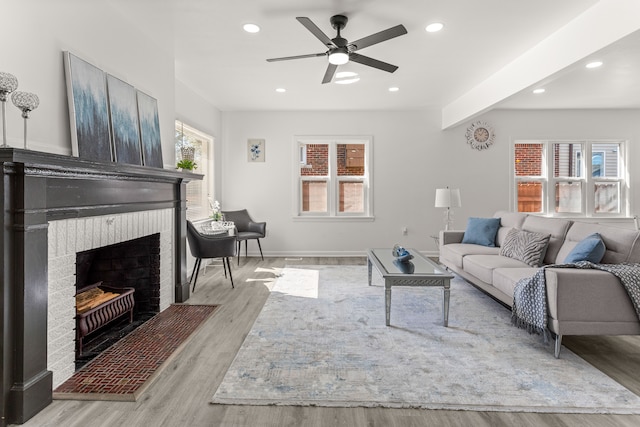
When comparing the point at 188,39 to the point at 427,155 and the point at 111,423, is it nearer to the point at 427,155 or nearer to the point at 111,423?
the point at 111,423

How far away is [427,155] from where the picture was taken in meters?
6.69

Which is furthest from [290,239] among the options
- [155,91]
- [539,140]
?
[539,140]

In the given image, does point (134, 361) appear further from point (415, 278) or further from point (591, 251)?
point (591, 251)

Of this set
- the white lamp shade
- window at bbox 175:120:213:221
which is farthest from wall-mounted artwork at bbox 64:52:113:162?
the white lamp shade

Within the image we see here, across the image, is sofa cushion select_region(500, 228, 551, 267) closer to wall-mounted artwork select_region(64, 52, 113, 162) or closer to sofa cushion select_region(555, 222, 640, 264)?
sofa cushion select_region(555, 222, 640, 264)

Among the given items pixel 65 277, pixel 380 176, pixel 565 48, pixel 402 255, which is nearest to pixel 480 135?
pixel 380 176

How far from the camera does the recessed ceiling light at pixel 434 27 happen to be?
3.23 meters

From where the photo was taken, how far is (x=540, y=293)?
2562 millimetres

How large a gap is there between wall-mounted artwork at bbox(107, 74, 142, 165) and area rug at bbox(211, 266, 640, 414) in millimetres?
1754

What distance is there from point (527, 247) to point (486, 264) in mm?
444

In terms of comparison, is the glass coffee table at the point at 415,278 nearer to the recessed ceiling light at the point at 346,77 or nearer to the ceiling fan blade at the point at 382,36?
the ceiling fan blade at the point at 382,36

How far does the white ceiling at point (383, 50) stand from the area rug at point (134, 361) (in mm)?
2595

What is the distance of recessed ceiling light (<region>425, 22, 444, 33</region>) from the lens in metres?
3.23

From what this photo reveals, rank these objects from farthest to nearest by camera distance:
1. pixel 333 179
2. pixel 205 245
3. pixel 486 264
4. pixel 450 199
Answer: pixel 333 179 → pixel 450 199 → pixel 205 245 → pixel 486 264
